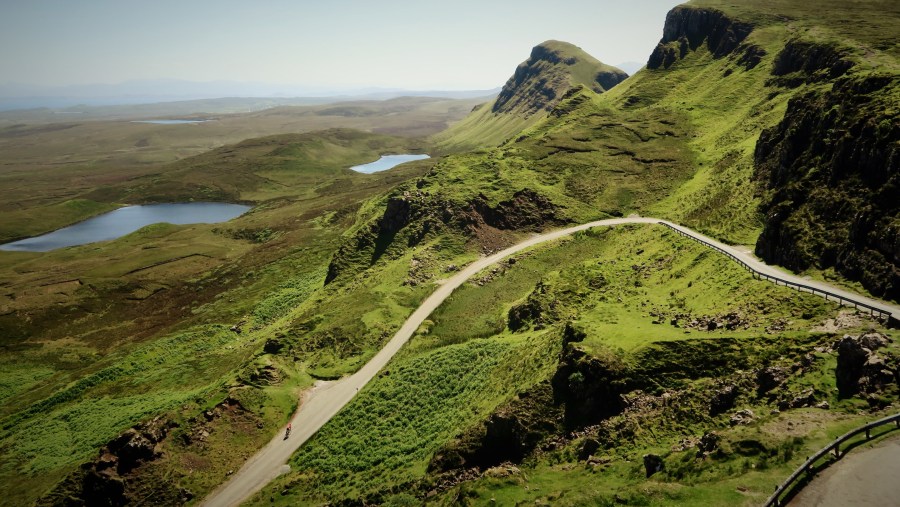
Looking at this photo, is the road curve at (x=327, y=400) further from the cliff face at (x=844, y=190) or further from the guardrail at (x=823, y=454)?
the guardrail at (x=823, y=454)

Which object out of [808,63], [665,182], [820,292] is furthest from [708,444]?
[808,63]

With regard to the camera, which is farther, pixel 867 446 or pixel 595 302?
pixel 595 302

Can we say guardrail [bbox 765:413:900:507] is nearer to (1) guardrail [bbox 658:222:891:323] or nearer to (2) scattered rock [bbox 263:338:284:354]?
(1) guardrail [bbox 658:222:891:323]

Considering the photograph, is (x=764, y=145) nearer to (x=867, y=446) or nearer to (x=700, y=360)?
(x=700, y=360)

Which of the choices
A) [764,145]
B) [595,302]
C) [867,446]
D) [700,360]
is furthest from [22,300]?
[764,145]

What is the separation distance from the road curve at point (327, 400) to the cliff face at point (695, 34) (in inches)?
4444

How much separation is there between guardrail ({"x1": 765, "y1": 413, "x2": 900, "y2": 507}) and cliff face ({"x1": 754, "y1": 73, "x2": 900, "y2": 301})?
60.5 ft

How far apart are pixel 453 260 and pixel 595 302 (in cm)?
3619

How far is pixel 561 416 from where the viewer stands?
3819 centimetres

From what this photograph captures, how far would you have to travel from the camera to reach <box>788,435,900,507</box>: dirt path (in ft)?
63.7

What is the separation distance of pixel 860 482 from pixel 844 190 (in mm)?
39634

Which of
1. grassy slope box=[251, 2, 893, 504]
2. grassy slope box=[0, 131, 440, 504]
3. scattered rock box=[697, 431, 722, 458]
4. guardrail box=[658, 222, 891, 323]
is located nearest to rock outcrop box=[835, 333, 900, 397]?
grassy slope box=[251, 2, 893, 504]

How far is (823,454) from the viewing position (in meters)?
21.3

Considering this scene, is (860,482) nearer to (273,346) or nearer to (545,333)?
(545,333)
